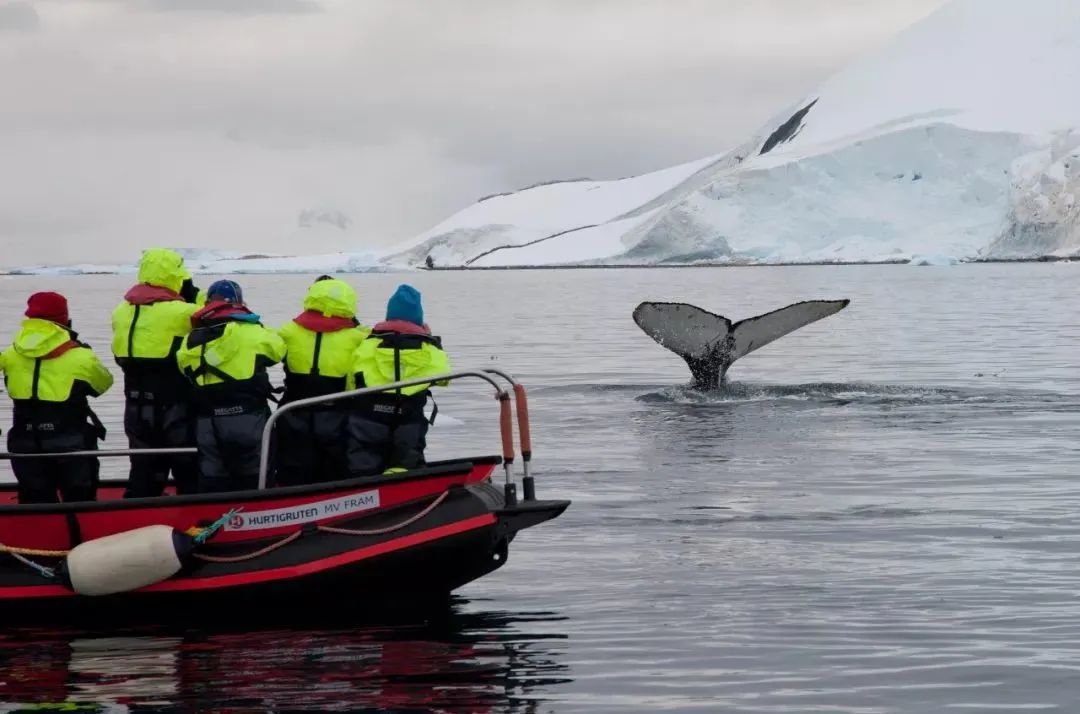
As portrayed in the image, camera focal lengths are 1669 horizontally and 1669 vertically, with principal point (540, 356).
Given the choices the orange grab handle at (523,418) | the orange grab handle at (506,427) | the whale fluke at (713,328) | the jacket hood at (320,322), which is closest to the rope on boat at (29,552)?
the jacket hood at (320,322)

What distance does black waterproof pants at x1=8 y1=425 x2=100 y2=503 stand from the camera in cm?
932

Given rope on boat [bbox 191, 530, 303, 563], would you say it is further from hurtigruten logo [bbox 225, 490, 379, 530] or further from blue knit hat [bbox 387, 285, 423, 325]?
blue knit hat [bbox 387, 285, 423, 325]

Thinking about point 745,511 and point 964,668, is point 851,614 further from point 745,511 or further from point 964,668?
point 745,511

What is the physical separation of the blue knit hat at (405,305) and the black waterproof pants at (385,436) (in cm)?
44

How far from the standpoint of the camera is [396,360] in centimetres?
895

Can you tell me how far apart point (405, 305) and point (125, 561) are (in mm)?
1978

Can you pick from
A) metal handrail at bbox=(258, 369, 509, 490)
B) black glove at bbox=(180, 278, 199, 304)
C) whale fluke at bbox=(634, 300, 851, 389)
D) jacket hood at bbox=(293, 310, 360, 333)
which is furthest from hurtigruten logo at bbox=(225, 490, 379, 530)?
whale fluke at bbox=(634, 300, 851, 389)

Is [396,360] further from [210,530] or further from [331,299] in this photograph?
[210,530]

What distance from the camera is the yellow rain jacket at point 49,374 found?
9219 millimetres

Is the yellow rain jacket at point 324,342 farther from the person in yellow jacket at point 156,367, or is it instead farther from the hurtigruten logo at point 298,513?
the hurtigruten logo at point 298,513

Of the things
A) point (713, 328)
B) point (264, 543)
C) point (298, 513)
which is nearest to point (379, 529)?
point (298, 513)

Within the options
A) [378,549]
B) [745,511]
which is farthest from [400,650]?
[745,511]

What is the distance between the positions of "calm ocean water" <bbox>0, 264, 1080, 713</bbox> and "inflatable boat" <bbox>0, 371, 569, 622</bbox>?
0.18 metres

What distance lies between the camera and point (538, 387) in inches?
925
